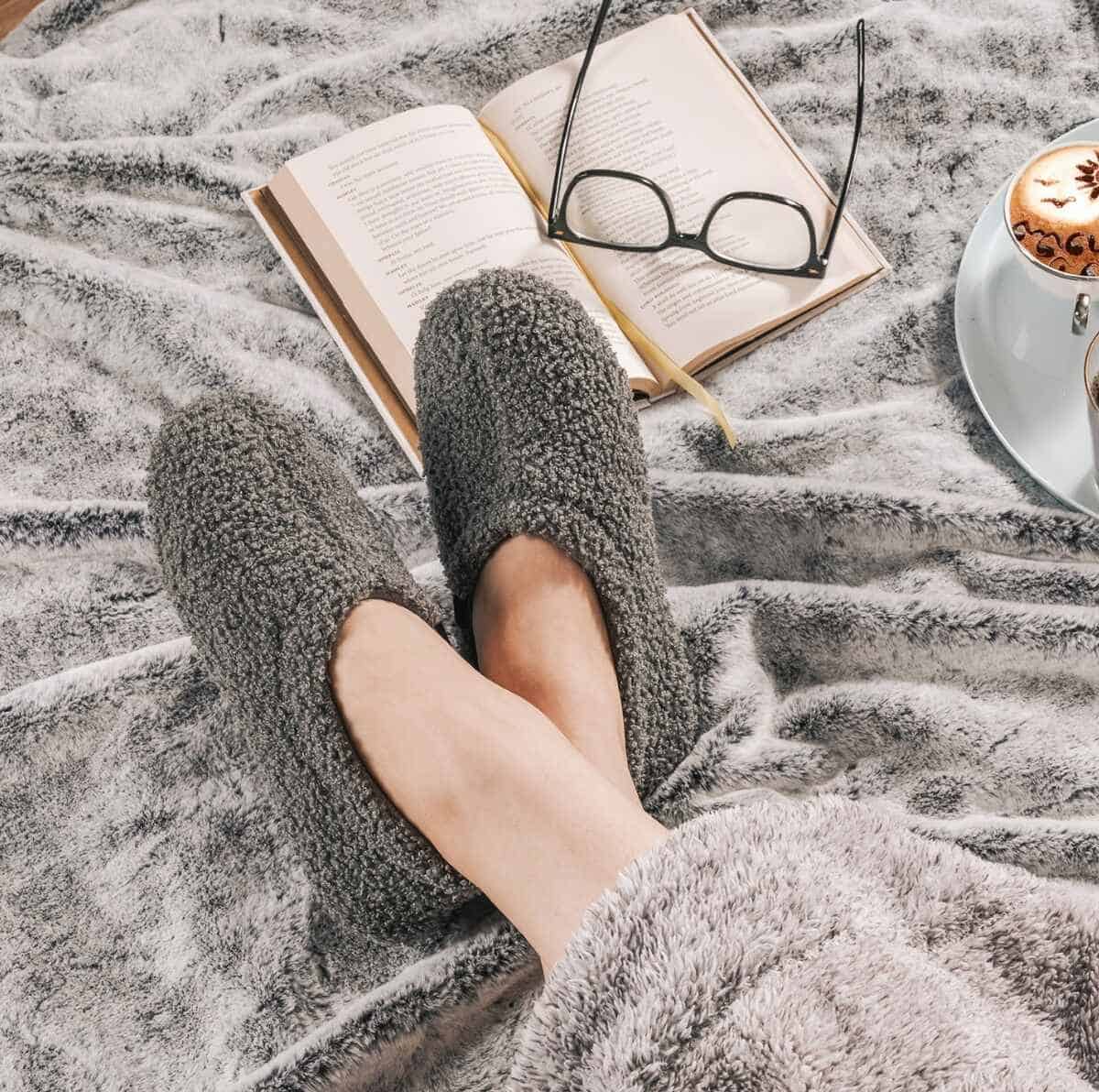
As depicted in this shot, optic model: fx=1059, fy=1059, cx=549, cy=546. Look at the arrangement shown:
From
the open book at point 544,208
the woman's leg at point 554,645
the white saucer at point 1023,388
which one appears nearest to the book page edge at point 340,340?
the open book at point 544,208

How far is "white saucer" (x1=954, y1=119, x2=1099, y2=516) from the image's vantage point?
0.60 m

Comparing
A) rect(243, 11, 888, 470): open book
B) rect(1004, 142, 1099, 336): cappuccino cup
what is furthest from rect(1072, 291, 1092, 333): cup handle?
rect(243, 11, 888, 470): open book

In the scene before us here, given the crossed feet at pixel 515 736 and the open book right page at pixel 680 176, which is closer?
the crossed feet at pixel 515 736

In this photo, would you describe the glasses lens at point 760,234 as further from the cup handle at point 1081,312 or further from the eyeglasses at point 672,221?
the cup handle at point 1081,312

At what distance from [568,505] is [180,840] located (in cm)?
30

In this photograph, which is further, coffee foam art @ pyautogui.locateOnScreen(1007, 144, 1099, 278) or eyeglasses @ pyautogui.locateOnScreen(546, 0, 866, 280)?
eyeglasses @ pyautogui.locateOnScreen(546, 0, 866, 280)

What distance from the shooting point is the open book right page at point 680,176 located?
2.25ft

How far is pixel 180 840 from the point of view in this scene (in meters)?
0.61

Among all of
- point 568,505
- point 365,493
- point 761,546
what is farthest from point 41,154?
point 761,546

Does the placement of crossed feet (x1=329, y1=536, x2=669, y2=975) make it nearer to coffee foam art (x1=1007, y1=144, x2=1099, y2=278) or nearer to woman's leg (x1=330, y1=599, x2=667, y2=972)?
woman's leg (x1=330, y1=599, x2=667, y2=972)

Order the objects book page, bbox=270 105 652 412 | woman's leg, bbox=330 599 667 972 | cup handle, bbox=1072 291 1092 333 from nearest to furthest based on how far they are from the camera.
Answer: woman's leg, bbox=330 599 667 972 < cup handle, bbox=1072 291 1092 333 < book page, bbox=270 105 652 412

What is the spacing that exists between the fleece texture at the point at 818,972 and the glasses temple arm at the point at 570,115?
43 cm

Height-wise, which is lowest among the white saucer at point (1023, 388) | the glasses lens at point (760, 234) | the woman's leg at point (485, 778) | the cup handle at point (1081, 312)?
the woman's leg at point (485, 778)

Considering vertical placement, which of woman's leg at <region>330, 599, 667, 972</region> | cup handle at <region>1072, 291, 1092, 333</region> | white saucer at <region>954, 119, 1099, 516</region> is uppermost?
cup handle at <region>1072, 291, 1092, 333</region>
